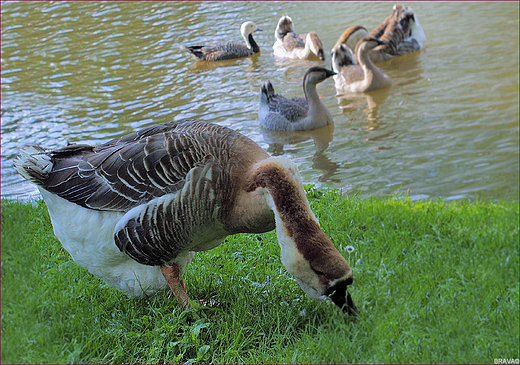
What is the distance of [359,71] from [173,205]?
8638 mm

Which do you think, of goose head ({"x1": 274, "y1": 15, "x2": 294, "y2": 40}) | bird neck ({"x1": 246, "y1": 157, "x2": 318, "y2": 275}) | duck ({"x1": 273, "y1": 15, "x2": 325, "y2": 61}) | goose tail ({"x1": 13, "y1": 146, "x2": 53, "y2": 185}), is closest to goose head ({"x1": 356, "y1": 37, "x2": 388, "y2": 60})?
duck ({"x1": 273, "y1": 15, "x2": 325, "y2": 61})

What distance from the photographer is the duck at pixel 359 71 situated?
1078 centimetres

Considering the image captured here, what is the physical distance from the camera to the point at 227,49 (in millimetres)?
13867

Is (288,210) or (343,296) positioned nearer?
(288,210)

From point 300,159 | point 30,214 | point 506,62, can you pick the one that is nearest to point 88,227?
point 30,214

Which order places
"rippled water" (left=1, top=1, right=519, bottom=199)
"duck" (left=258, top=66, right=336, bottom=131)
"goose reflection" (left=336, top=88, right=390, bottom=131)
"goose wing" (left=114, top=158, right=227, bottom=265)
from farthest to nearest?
1. "goose reflection" (left=336, top=88, right=390, bottom=131)
2. "duck" (left=258, top=66, right=336, bottom=131)
3. "rippled water" (left=1, top=1, right=519, bottom=199)
4. "goose wing" (left=114, top=158, right=227, bottom=265)

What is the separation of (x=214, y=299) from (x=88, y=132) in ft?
21.1

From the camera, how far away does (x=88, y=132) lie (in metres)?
9.61

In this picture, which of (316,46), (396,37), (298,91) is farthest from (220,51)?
(396,37)

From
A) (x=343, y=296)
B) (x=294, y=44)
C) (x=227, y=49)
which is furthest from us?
(x=227, y=49)

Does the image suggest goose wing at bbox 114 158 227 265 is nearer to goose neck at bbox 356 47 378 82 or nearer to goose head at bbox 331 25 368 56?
goose neck at bbox 356 47 378 82

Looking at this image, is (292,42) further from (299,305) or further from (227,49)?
(299,305)

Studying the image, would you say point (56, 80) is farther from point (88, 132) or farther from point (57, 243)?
point (57, 243)

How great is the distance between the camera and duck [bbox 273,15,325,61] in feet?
41.6
